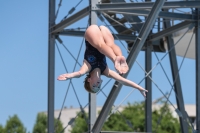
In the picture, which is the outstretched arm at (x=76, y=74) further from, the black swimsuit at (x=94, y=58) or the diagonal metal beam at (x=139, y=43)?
the diagonal metal beam at (x=139, y=43)

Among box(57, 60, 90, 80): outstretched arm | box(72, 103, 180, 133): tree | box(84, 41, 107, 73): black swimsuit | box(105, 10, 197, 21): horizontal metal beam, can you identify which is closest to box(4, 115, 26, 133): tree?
box(72, 103, 180, 133): tree

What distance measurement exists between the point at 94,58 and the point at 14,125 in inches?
1238

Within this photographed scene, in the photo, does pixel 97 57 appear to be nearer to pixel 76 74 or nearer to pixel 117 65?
pixel 76 74

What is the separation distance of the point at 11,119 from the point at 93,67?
31.6m

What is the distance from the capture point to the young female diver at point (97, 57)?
439 inches

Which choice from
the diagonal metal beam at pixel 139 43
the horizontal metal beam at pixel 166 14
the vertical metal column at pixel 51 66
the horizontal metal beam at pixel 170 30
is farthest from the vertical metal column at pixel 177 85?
the diagonal metal beam at pixel 139 43

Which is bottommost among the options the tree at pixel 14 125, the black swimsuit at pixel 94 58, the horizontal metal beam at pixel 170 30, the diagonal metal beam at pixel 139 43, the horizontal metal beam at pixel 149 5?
the black swimsuit at pixel 94 58

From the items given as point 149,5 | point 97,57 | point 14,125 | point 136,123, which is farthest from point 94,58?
point 136,123

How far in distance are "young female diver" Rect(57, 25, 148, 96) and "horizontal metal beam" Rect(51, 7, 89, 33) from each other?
17.8 feet

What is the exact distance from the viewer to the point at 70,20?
59.7 ft

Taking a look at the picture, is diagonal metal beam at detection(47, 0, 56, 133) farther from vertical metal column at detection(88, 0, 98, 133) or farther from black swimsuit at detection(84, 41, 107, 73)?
black swimsuit at detection(84, 41, 107, 73)

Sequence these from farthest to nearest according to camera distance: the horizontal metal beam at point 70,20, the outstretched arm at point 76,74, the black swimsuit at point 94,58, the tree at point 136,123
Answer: the tree at point 136,123 → the horizontal metal beam at point 70,20 → the black swimsuit at point 94,58 → the outstretched arm at point 76,74

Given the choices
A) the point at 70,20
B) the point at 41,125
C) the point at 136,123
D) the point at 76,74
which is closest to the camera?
the point at 76,74

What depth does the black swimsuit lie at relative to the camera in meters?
11.6
